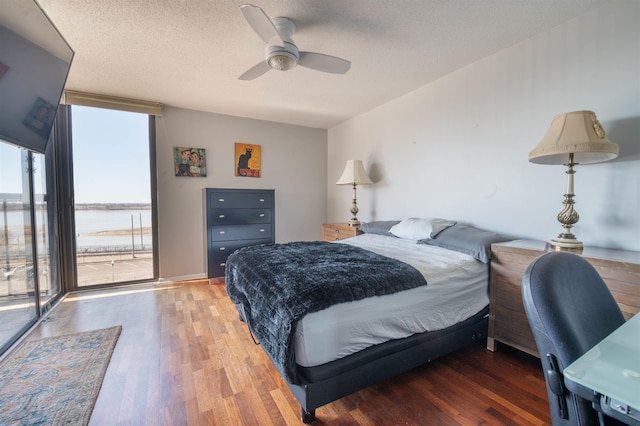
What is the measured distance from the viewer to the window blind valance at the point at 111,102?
3.10 m

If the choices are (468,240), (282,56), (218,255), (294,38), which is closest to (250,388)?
(468,240)

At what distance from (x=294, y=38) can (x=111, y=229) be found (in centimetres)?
331

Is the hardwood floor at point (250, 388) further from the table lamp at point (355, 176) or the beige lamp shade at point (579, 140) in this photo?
the table lamp at point (355, 176)

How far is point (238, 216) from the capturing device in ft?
12.4

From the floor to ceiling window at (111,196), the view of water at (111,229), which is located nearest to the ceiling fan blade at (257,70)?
the floor to ceiling window at (111,196)

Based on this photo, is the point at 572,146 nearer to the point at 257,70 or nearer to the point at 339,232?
the point at 257,70

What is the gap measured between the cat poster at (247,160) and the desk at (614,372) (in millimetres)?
4082

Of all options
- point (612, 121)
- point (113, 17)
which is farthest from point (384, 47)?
point (113, 17)

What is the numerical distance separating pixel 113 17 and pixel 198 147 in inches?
81.5

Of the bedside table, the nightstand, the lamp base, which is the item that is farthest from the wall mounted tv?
the lamp base

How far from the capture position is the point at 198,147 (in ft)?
12.7

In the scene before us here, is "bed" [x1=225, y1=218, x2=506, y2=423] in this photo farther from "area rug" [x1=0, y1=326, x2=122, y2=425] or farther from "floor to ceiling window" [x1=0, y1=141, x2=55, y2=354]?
"floor to ceiling window" [x1=0, y1=141, x2=55, y2=354]

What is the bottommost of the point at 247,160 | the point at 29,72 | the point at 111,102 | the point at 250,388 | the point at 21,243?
the point at 250,388

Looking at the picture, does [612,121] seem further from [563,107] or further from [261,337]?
[261,337]
